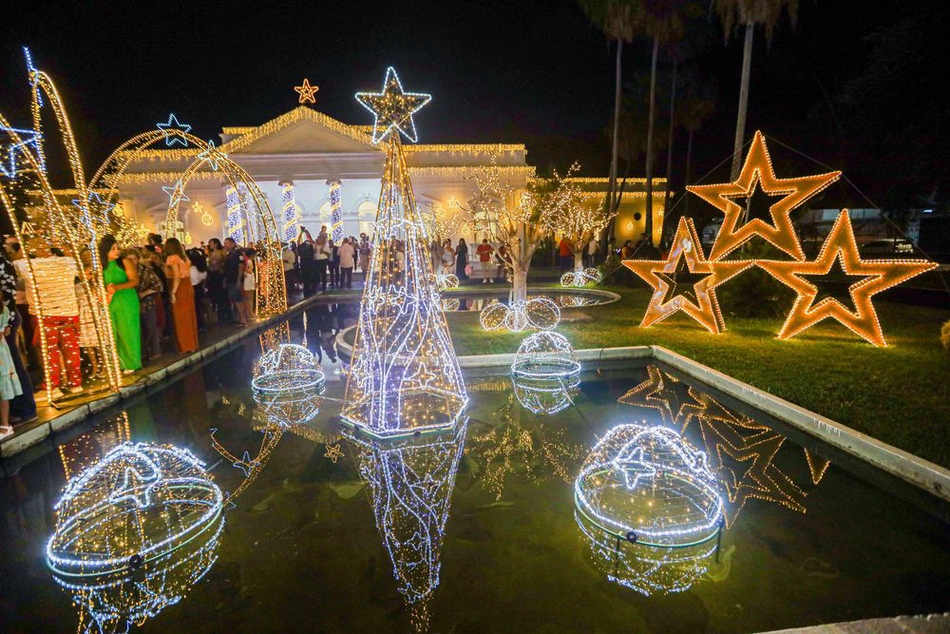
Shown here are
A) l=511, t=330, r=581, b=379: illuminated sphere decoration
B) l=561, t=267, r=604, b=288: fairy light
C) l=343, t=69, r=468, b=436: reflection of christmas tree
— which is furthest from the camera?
l=561, t=267, r=604, b=288: fairy light

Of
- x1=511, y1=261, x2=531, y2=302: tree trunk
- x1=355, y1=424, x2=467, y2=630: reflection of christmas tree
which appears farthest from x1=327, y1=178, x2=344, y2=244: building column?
x1=355, y1=424, x2=467, y2=630: reflection of christmas tree

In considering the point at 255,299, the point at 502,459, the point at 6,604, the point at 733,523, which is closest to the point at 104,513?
the point at 6,604

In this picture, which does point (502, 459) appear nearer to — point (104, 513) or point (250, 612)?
point (250, 612)

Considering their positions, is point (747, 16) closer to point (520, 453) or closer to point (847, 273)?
point (847, 273)

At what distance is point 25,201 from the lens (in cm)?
721

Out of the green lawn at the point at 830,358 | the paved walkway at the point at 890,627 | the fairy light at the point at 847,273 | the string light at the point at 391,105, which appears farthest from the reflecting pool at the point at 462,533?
the fairy light at the point at 847,273

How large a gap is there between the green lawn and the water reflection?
2.52ft

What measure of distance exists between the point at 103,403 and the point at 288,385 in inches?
90.4

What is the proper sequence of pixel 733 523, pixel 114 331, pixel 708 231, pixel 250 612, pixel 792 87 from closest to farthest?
pixel 250 612
pixel 733 523
pixel 114 331
pixel 792 87
pixel 708 231

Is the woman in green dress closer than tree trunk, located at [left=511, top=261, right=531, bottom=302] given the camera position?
Yes

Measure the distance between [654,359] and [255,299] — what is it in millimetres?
9938

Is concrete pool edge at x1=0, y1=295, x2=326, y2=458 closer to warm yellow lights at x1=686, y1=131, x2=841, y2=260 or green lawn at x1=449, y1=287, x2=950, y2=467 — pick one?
green lawn at x1=449, y1=287, x2=950, y2=467

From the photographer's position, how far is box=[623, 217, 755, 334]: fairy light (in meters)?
10.4

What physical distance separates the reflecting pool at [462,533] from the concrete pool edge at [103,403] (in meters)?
0.19
